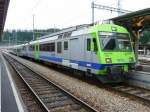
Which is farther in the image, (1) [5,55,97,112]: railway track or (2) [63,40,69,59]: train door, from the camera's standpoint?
(2) [63,40,69,59]: train door

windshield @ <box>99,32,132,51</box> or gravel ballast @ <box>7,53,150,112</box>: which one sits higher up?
windshield @ <box>99,32,132,51</box>

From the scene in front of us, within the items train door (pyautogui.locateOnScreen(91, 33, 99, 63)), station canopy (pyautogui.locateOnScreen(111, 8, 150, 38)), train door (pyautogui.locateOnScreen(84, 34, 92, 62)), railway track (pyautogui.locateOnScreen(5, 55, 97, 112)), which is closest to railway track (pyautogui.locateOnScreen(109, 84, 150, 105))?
train door (pyautogui.locateOnScreen(91, 33, 99, 63))

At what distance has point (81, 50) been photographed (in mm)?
14977

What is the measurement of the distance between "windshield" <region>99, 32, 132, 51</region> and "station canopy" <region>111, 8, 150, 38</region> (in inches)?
49.0

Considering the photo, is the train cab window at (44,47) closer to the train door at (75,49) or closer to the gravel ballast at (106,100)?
the train door at (75,49)

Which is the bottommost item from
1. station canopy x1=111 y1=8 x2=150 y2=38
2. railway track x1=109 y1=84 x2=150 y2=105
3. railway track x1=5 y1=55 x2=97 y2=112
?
railway track x1=5 y1=55 x2=97 y2=112

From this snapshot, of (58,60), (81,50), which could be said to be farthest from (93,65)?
(58,60)

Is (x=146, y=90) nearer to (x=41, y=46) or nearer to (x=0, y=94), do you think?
(x=0, y=94)

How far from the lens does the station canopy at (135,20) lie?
14.1m

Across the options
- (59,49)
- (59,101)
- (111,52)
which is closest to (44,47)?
(59,49)

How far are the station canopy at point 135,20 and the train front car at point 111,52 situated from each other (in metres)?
1.13

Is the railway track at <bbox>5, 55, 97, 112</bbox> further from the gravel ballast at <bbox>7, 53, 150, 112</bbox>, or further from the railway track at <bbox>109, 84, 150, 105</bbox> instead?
the railway track at <bbox>109, 84, 150, 105</bbox>

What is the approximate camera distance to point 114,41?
44.5 ft

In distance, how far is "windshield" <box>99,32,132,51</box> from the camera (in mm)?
13320
